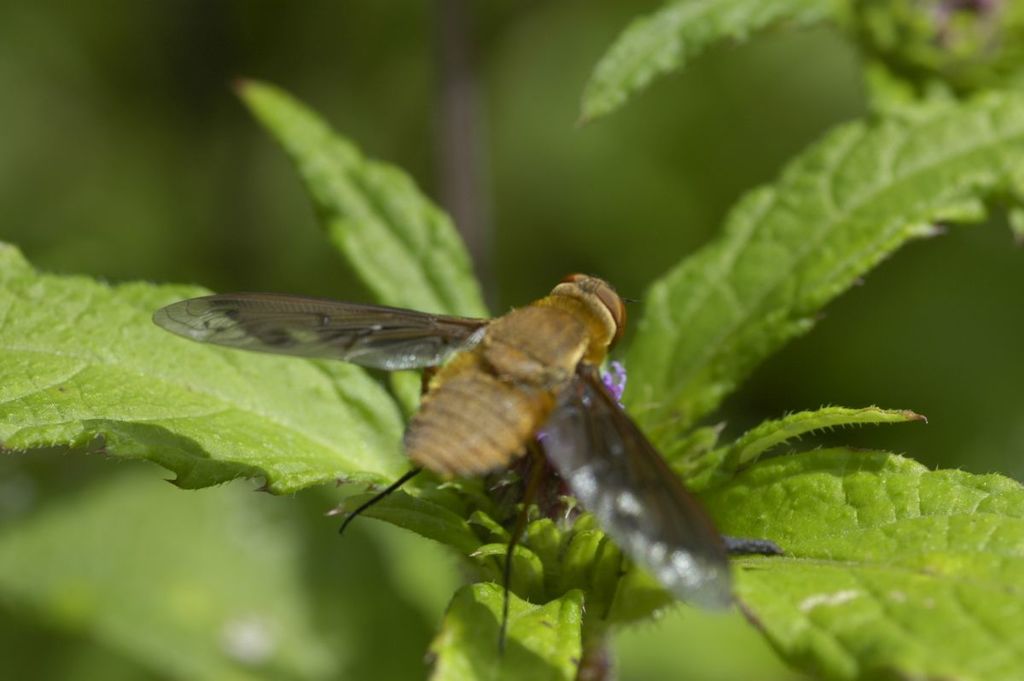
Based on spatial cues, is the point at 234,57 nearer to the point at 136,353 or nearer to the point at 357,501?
the point at 136,353

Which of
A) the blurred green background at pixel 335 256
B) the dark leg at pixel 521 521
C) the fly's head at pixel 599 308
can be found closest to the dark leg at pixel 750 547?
the dark leg at pixel 521 521

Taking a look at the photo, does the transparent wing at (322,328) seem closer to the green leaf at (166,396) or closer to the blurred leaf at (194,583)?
the green leaf at (166,396)

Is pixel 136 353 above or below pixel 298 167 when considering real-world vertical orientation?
below

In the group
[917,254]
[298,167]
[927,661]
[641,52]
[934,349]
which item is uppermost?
[641,52]

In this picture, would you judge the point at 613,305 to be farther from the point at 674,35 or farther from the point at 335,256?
the point at 335,256

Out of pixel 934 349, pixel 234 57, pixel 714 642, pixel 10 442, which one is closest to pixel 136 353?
pixel 10 442

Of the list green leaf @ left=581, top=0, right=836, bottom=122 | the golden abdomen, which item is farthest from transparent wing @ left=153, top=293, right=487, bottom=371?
green leaf @ left=581, top=0, right=836, bottom=122

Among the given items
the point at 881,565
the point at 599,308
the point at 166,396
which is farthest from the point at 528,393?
the point at 166,396

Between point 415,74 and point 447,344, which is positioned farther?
point 415,74
